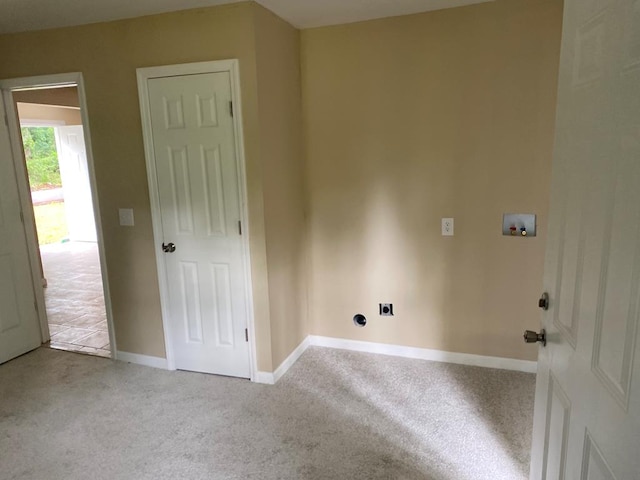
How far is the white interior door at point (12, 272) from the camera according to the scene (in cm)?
338

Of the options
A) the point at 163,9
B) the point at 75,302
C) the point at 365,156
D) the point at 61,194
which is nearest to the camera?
the point at 163,9

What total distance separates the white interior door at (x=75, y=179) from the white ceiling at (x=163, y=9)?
514cm

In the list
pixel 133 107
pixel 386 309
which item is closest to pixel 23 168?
pixel 133 107

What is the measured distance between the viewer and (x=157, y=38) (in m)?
2.82

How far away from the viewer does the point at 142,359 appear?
3.36 m

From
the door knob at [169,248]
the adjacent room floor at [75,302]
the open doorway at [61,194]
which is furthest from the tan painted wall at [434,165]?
the open doorway at [61,194]

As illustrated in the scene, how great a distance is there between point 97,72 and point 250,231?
158cm

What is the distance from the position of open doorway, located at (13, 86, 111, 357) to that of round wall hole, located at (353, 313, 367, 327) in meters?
3.08

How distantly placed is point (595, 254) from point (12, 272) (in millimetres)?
3968

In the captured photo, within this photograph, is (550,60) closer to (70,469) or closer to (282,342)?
(282,342)

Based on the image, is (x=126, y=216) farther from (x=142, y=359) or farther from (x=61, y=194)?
(x=61, y=194)

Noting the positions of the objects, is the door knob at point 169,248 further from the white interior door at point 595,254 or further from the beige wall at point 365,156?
the white interior door at point 595,254

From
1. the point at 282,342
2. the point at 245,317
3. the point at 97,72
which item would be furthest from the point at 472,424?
the point at 97,72

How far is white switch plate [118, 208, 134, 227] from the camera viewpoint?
315cm
